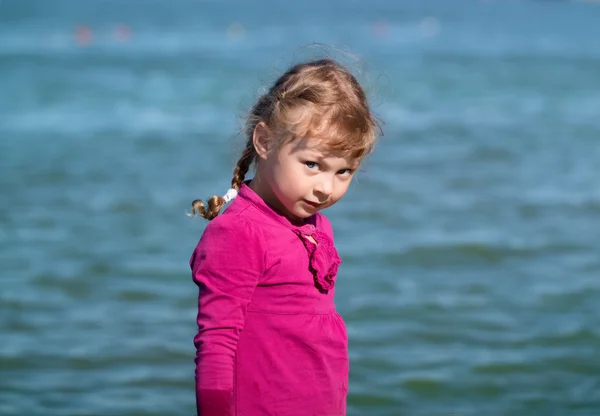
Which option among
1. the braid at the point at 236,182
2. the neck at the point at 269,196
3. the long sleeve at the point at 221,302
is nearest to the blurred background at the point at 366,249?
the braid at the point at 236,182

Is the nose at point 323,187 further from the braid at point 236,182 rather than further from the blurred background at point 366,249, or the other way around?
the blurred background at point 366,249

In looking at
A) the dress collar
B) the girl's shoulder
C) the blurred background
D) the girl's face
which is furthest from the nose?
the blurred background

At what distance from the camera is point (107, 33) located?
138ft

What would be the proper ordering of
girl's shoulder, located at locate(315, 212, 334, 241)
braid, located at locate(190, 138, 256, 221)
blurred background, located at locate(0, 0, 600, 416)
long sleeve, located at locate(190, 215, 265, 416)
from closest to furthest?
long sleeve, located at locate(190, 215, 265, 416), braid, located at locate(190, 138, 256, 221), girl's shoulder, located at locate(315, 212, 334, 241), blurred background, located at locate(0, 0, 600, 416)

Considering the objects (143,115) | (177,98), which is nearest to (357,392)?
(143,115)

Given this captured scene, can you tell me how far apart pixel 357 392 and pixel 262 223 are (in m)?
2.98

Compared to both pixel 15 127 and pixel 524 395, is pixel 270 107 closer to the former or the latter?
pixel 524 395

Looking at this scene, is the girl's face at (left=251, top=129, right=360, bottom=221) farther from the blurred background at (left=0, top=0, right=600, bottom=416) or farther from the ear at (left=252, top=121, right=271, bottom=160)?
the blurred background at (left=0, top=0, right=600, bottom=416)

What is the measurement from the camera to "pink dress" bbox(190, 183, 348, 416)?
2426 millimetres

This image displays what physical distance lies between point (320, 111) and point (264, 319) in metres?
0.53

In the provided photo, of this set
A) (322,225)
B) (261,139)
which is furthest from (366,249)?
(261,139)

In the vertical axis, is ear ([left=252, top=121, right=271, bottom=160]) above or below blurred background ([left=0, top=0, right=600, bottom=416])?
below

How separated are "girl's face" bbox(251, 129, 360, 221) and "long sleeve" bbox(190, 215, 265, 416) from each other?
0.56ft

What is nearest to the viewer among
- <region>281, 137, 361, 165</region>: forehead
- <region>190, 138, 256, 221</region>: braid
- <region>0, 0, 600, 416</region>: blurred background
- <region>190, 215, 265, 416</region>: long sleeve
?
<region>190, 215, 265, 416</region>: long sleeve
